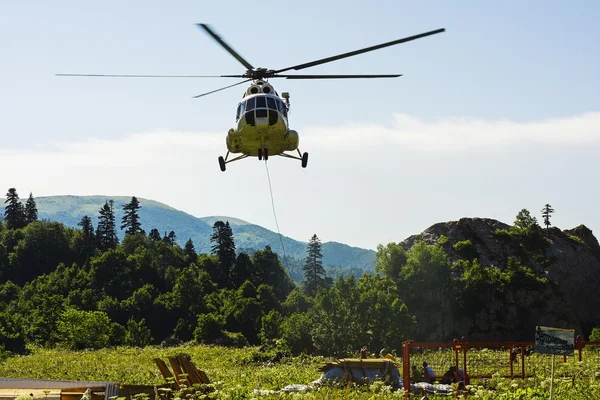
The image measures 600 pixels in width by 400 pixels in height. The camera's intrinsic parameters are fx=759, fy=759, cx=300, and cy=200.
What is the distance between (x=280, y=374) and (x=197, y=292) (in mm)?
103108

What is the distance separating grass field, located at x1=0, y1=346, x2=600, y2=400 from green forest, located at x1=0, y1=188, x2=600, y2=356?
34.3 feet

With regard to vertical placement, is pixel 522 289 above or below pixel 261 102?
below

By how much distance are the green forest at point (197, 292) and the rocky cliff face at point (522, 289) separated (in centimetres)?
132

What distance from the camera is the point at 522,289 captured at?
90.3 m

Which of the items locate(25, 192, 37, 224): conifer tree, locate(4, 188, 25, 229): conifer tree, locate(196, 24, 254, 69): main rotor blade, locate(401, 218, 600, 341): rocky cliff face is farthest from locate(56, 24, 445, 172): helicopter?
locate(25, 192, 37, 224): conifer tree

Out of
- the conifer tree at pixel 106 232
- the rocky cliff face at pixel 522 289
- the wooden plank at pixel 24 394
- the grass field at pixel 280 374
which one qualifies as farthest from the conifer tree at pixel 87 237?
the wooden plank at pixel 24 394

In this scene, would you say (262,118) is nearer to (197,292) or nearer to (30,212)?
(197,292)

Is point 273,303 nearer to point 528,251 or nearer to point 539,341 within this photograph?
point 528,251

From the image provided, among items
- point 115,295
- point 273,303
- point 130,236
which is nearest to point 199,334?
point 273,303

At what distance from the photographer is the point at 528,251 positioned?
9875 cm

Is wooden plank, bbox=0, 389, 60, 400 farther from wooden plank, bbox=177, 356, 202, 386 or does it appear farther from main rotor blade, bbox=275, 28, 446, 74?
main rotor blade, bbox=275, 28, 446, 74

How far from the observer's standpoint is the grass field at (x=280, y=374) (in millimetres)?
15211

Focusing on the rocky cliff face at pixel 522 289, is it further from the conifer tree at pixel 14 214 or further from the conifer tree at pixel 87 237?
the conifer tree at pixel 14 214

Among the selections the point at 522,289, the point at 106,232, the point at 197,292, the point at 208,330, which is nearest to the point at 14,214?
the point at 106,232
